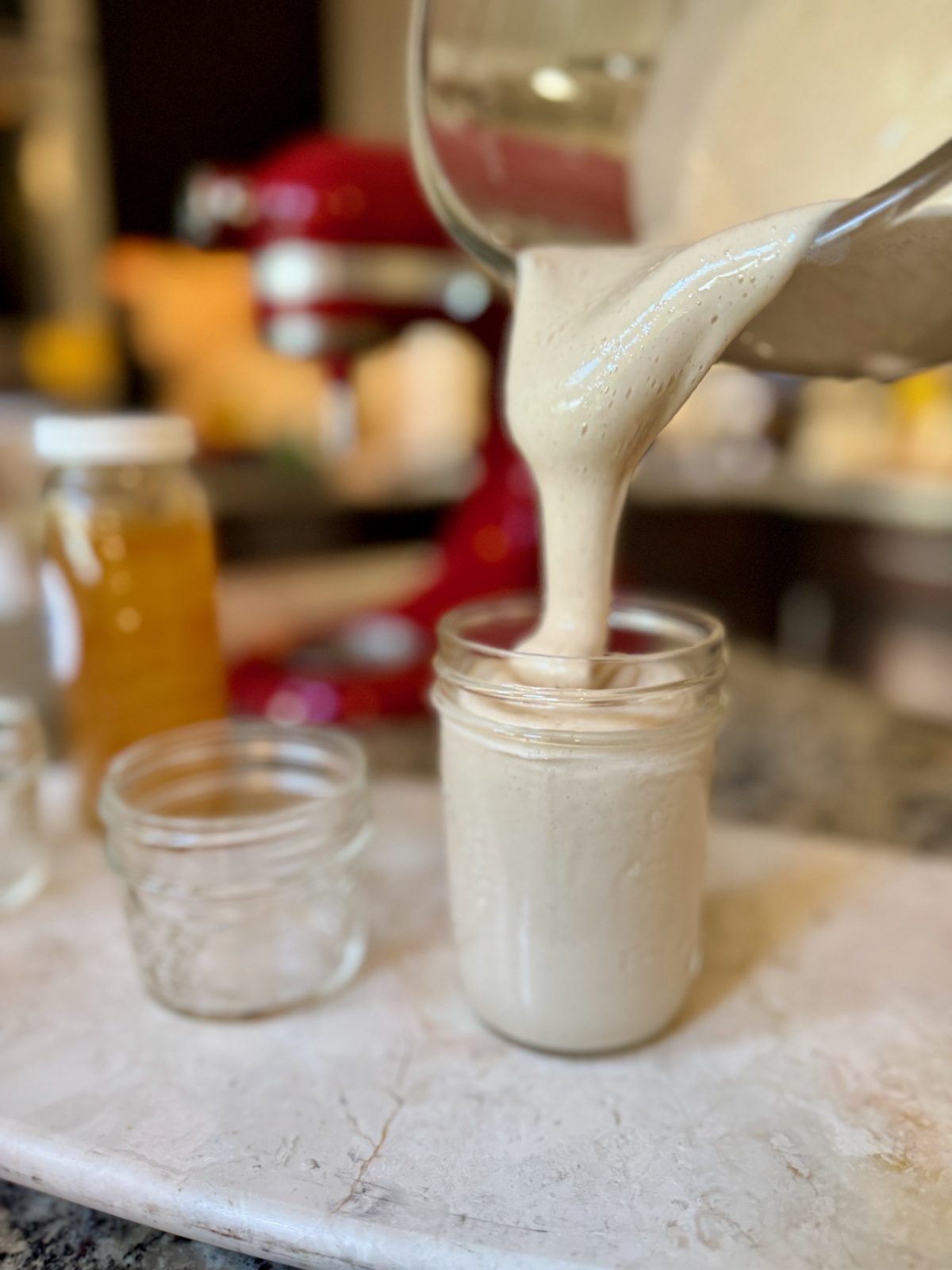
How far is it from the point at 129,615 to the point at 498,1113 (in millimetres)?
370

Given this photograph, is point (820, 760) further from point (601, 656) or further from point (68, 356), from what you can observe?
point (68, 356)

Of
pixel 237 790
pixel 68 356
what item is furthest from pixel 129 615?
pixel 68 356

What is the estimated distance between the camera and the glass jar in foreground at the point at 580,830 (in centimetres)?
38

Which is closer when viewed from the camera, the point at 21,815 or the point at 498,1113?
the point at 498,1113

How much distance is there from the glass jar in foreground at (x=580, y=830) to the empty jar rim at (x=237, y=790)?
0.26ft

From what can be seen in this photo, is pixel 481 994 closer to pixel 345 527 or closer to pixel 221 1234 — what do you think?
pixel 221 1234

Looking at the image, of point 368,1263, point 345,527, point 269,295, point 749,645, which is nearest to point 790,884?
point 368,1263

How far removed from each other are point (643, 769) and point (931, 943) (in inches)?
8.5

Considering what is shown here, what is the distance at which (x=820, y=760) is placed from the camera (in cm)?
71

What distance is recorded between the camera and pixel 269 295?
764 millimetres

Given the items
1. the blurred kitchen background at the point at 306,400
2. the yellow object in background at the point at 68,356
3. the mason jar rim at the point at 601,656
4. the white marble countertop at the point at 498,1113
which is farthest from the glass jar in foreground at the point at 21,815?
the yellow object in background at the point at 68,356

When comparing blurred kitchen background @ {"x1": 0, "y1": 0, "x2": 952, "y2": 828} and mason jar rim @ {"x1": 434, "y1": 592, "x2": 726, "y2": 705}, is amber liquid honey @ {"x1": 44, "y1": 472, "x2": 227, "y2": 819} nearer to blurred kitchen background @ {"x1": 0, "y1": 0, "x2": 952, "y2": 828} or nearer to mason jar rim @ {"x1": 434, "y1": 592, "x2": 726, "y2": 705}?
mason jar rim @ {"x1": 434, "y1": 592, "x2": 726, "y2": 705}

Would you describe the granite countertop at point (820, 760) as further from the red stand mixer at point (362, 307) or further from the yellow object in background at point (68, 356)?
the yellow object in background at point (68, 356)

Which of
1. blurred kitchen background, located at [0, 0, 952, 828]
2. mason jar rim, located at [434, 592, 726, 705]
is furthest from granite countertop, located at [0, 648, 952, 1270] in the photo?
blurred kitchen background, located at [0, 0, 952, 828]
